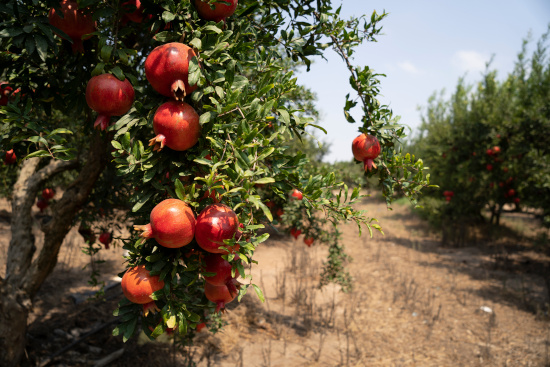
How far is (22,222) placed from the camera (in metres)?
2.91

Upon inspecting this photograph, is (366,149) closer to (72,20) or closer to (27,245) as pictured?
(72,20)

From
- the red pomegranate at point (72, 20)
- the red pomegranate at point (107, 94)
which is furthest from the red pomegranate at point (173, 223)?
the red pomegranate at point (72, 20)

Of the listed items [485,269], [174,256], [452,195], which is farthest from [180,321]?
[452,195]

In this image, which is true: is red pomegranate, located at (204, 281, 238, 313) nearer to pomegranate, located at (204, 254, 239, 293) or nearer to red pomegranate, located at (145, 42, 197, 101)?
pomegranate, located at (204, 254, 239, 293)

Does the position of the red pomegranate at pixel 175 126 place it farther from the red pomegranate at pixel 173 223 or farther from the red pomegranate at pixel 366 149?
the red pomegranate at pixel 366 149

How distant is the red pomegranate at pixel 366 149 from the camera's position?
1.59m

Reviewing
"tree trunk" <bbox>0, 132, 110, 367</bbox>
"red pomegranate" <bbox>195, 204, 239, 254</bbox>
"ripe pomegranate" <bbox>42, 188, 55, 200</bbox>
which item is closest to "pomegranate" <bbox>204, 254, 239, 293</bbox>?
"red pomegranate" <bbox>195, 204, 239, 254</bbox>

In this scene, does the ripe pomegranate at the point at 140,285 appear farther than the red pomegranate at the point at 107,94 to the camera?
No

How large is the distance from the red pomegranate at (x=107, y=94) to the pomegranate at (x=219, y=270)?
58 cm

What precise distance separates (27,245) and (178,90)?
2824 mm

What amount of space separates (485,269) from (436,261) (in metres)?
1.15

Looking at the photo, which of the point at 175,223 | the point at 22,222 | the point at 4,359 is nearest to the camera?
the point at 175,223

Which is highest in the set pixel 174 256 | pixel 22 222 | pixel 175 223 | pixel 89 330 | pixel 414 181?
pixel 414 181

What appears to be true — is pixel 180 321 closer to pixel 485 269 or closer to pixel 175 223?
pixel 175 223
